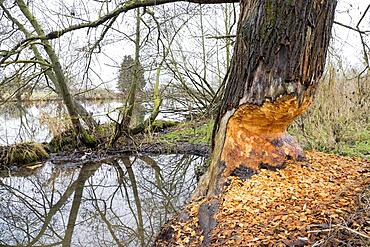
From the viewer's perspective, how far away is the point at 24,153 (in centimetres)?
773

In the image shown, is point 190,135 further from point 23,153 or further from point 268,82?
point 268,82

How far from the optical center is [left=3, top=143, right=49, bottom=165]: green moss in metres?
7.53

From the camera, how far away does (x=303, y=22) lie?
2893 mm

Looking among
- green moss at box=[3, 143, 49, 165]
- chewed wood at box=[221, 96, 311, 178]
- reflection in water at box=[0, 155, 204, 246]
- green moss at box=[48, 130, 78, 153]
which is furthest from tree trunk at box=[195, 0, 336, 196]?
green moss at box=[48, 130, 78, 153]

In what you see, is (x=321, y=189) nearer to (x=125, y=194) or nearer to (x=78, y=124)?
(x=125, y=194)

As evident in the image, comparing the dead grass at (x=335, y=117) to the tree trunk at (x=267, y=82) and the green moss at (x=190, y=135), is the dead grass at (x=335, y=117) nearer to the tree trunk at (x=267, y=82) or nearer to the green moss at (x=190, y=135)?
the tree trunk at (x=267, y=82)

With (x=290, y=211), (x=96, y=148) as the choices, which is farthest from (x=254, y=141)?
(x=96, y=148)

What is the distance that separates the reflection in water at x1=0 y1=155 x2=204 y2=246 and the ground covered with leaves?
1214 mm

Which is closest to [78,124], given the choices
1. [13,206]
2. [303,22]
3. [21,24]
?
[21,24]

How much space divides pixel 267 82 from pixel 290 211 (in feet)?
3.76

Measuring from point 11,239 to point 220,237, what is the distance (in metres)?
2.96

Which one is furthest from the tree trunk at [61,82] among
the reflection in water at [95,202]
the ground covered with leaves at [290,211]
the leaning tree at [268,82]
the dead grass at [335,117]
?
the ground covered with leaves at [290,211]

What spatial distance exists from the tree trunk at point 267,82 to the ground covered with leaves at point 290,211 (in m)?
0.22

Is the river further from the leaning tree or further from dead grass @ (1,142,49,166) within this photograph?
the leaning tree
